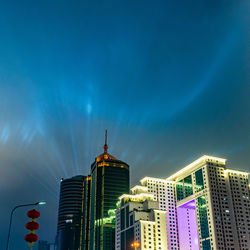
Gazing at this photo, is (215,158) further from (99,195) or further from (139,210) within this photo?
(99,195)

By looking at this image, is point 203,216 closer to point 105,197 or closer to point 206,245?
point 206,245

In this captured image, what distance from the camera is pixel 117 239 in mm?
142750

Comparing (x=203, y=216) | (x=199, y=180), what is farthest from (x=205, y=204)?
(x=199, y=180)

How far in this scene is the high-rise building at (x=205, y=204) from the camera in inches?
4584

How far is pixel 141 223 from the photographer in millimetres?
125625

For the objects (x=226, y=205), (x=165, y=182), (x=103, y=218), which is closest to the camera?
(x=226, y=205)

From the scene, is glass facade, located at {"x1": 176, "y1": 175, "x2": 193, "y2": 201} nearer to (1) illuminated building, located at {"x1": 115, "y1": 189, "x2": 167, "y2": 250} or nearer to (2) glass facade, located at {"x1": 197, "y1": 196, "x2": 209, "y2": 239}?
(2) glass facade, located at {"x1": 197, "y1": 196, "x2": 209, "y2": 239}

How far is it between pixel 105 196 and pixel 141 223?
53.0 metres

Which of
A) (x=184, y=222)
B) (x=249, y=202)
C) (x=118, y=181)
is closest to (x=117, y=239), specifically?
(x=184, y=222)

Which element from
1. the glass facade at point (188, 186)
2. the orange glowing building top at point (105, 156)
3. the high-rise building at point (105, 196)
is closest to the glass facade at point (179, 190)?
the glass facade at point (188, 186)

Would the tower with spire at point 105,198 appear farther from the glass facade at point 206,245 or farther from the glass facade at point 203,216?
the glass facade at point 206,245

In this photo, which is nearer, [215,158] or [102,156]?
[215,158]

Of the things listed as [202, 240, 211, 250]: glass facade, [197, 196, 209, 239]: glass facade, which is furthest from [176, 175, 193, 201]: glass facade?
[202, 240, 211, 250]: glass facade

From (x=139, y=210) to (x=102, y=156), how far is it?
65306 millimetres
